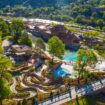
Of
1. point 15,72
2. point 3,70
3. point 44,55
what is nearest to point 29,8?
point 44,55

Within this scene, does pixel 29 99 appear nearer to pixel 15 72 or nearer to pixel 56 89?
pixel 56 89

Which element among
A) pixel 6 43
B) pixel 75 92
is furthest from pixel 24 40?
pixel 75 92

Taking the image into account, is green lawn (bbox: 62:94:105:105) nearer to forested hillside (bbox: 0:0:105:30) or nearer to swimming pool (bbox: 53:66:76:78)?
swimming pool (bbox: 53:66:76:78)

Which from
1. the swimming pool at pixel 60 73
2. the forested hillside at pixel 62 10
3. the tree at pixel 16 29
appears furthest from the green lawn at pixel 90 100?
the forested hillside at pixel 62 10

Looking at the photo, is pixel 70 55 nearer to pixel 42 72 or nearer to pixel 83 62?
pixel 42 72

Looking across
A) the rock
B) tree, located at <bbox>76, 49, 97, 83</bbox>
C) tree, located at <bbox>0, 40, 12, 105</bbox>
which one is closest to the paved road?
tree, located at <bbox>76, 49, 97, 83</bbox>

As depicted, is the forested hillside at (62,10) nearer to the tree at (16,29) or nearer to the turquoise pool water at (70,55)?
the turquoise pool water at (70,55)
